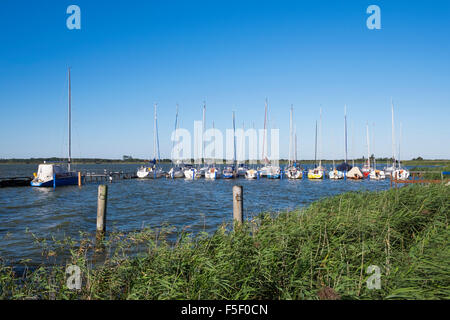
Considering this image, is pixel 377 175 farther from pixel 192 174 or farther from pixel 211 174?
pixel 192 174

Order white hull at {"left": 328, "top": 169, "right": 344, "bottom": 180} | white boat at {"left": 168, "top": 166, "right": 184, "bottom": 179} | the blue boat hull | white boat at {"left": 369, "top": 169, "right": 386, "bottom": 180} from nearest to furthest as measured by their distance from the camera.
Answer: the blue boat hull
white boat at {"left": 369, "top": 169, "right": 386, "bottom": 180}
white hull at {"left": 328, "top": 169, "right": 344, "bottom": 180}
white boat at {"left": 168, "top": 166, "right": 184, "bottom": 179}

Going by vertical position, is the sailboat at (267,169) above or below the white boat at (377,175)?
above

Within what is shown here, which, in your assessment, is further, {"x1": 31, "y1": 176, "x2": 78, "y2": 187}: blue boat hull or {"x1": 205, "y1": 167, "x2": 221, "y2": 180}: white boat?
{"x1": 205, "y1": 167, "x2": 221, "y2": 180}: white boat

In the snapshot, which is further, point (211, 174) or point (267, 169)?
point (267, 169)

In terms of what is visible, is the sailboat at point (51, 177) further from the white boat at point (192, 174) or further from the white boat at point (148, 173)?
the white boat at point (192, 174)

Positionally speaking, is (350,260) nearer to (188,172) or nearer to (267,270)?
(267,270)

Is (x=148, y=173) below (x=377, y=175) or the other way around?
the other way around

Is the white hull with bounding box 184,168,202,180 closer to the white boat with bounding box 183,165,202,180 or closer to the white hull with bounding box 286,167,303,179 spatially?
the white boat with bounding box 183,165,202,180

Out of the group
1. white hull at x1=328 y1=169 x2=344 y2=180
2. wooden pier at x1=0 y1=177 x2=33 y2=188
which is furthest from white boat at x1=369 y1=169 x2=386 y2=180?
wooden pier at x1=0 y1=177 x2=33 y2=188

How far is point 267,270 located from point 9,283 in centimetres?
593

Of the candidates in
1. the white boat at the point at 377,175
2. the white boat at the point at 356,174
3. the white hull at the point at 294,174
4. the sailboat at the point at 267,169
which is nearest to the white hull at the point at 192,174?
the sailboat at the point at 267,169

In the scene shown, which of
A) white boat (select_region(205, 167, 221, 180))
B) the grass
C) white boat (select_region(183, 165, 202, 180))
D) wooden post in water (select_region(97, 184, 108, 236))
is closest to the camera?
the grass

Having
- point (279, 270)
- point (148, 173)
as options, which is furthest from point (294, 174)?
point (279, 270)
